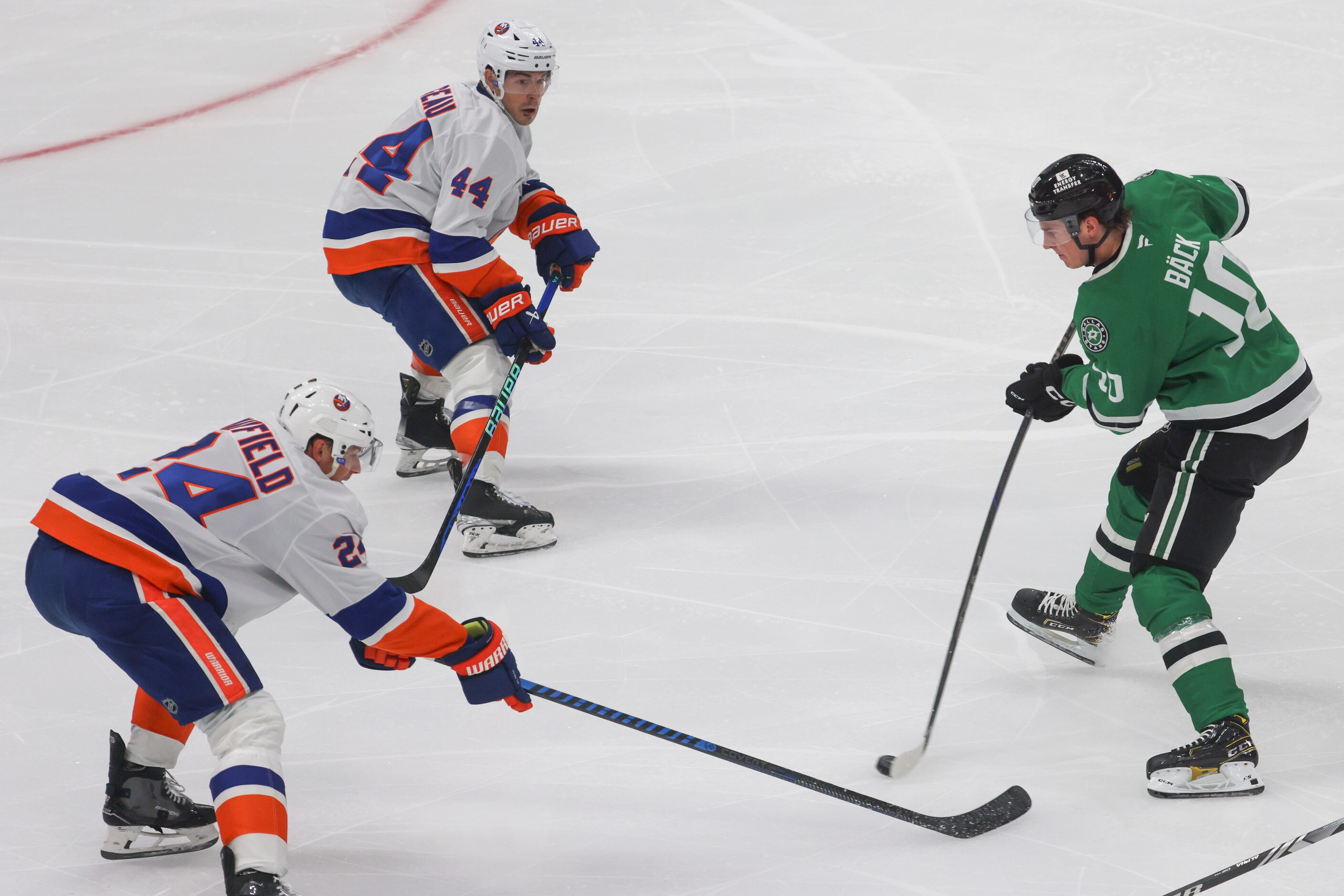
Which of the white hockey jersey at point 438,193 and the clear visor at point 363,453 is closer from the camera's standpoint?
the clear visor at point 363,453

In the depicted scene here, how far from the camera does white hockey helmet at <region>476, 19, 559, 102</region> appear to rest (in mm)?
3566

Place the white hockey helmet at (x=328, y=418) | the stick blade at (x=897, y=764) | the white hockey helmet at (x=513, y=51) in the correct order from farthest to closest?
1. the white hockey helmet at (x=513, y=51)
2. the stick blade at (x=897, y=764)
3. the white hockey helmet at (x=328, y=418)

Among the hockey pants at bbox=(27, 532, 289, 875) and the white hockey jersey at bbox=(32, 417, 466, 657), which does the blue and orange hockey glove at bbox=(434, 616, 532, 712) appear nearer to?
the white hockey jersey at bbox=(32, 417, 466, 657)

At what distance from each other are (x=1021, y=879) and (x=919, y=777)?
37 centimetres

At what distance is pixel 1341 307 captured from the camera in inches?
186

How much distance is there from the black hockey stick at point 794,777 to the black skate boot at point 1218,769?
12.9 inches

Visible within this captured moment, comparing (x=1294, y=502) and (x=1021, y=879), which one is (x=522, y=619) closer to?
(x=1021, y=879)

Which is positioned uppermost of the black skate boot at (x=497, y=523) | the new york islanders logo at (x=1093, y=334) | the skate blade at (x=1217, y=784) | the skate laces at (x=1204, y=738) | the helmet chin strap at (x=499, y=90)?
the helmet chin strap at (x=499, y=90)

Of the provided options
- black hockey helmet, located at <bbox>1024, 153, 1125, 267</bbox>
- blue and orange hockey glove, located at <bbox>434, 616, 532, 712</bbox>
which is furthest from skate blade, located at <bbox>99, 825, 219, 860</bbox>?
black hockey helmet, located at <bbox>1024, 153, 1125, 267</bbox>

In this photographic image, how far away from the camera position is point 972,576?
2971 mm

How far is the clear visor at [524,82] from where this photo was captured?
3.61m

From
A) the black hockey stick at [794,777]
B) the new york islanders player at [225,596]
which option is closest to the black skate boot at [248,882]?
the new york islanders player at [225,596]

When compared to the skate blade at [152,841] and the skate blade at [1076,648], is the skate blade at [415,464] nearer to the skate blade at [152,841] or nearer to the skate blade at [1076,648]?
the skate blade at [152,841]

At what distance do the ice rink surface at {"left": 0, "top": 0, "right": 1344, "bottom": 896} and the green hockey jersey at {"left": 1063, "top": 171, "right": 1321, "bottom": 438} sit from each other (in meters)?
0.69
